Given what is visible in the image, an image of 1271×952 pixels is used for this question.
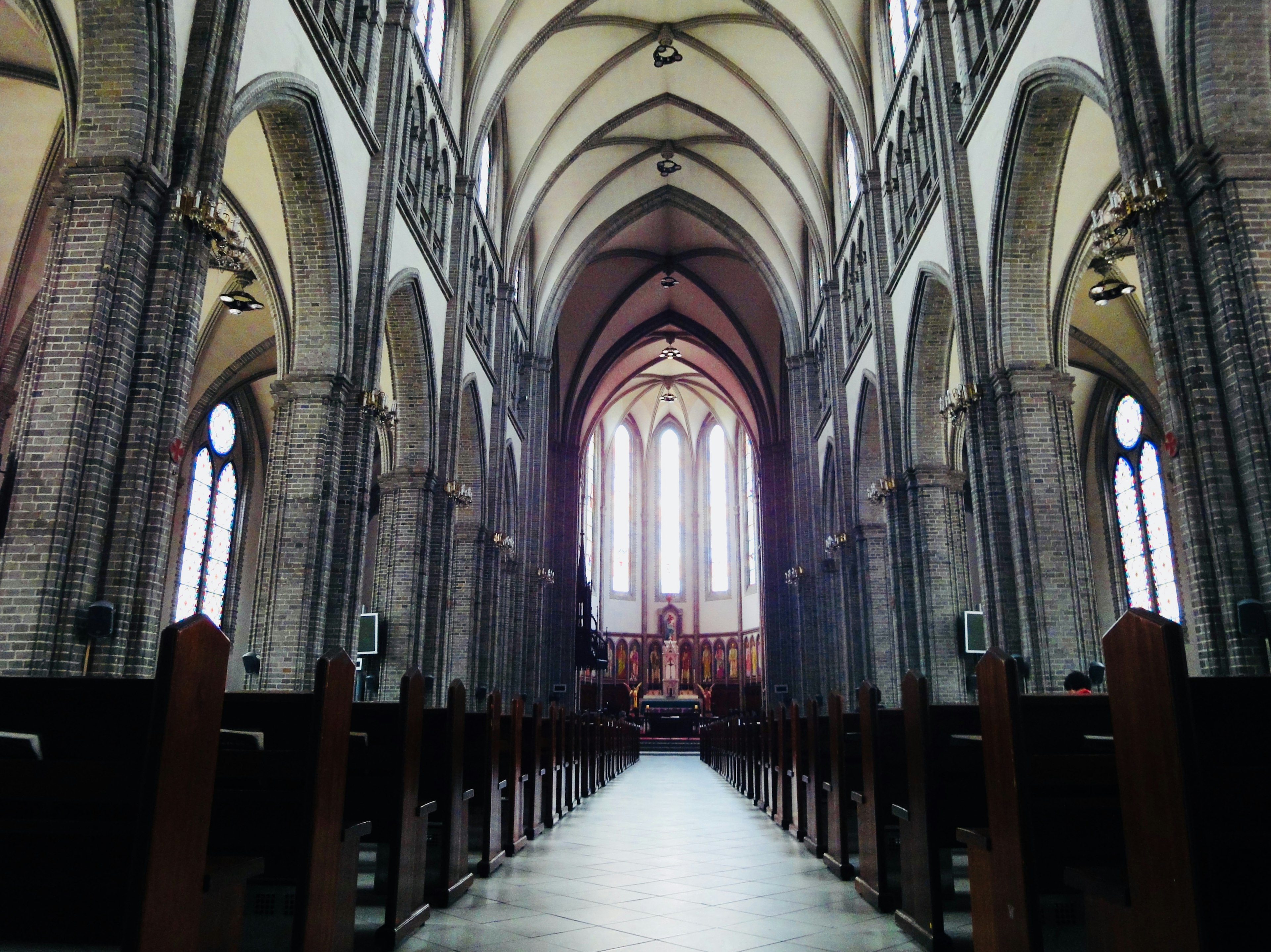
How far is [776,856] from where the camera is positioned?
7848 millimetres

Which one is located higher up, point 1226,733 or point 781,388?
point 781,388

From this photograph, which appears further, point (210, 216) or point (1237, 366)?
point (210, 216)

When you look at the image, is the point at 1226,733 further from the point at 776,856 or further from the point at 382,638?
the point at 382,638

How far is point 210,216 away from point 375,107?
21.9ft

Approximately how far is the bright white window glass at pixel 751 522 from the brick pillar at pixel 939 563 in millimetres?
25428

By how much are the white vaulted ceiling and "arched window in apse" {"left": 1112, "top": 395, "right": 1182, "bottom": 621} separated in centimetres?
849

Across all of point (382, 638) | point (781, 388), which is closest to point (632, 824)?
point (382, 638)

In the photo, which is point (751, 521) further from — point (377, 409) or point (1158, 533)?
point (377, 409)

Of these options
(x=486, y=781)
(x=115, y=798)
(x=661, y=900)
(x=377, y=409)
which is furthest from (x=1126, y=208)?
(x=377, y=409)

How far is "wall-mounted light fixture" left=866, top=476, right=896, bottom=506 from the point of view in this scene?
17078 mm

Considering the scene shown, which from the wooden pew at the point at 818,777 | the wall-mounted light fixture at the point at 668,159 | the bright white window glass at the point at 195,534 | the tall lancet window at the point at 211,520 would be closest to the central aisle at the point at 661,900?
the wooden pew at the point at 818,777

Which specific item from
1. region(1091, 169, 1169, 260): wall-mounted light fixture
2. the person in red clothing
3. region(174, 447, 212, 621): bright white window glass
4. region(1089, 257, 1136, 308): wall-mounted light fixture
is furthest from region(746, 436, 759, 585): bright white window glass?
region(1091, 169, 1169, 260): wall-mounted light fixture

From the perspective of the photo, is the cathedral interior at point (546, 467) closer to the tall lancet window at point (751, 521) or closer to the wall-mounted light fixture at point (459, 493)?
the wall-mounted light fixture at point (459, 493)

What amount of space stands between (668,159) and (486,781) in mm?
22582
